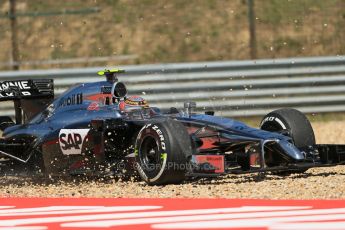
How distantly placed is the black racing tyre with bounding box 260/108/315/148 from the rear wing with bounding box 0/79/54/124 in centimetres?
269

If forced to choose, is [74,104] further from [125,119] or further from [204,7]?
[204,7]

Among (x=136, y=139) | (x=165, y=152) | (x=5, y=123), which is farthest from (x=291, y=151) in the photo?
(x=5, y=123)

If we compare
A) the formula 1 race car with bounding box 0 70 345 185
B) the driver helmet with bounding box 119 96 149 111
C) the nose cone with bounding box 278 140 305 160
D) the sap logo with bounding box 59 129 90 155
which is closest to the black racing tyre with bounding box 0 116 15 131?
the formula 1 race car with bounding box 0 70 345 185

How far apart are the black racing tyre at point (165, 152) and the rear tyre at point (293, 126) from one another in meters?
1.39

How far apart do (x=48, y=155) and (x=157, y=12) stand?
1109 cm

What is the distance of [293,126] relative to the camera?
1022 centimetres

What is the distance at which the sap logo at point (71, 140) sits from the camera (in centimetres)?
1038

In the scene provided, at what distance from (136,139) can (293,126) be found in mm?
1732

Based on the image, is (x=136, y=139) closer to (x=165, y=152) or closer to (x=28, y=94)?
(x=165, y=152)

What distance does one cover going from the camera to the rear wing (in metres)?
11.4

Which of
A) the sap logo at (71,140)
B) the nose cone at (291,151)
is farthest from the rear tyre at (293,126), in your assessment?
the sap logo at (71,140)

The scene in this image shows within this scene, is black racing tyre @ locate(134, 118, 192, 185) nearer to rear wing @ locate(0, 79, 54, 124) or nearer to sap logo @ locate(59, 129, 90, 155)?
sap logo @ locate(59, 129, 90, 155)

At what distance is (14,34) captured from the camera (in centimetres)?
1767

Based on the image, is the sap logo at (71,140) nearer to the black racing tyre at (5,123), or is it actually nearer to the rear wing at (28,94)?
the rear wing at (28,94)
